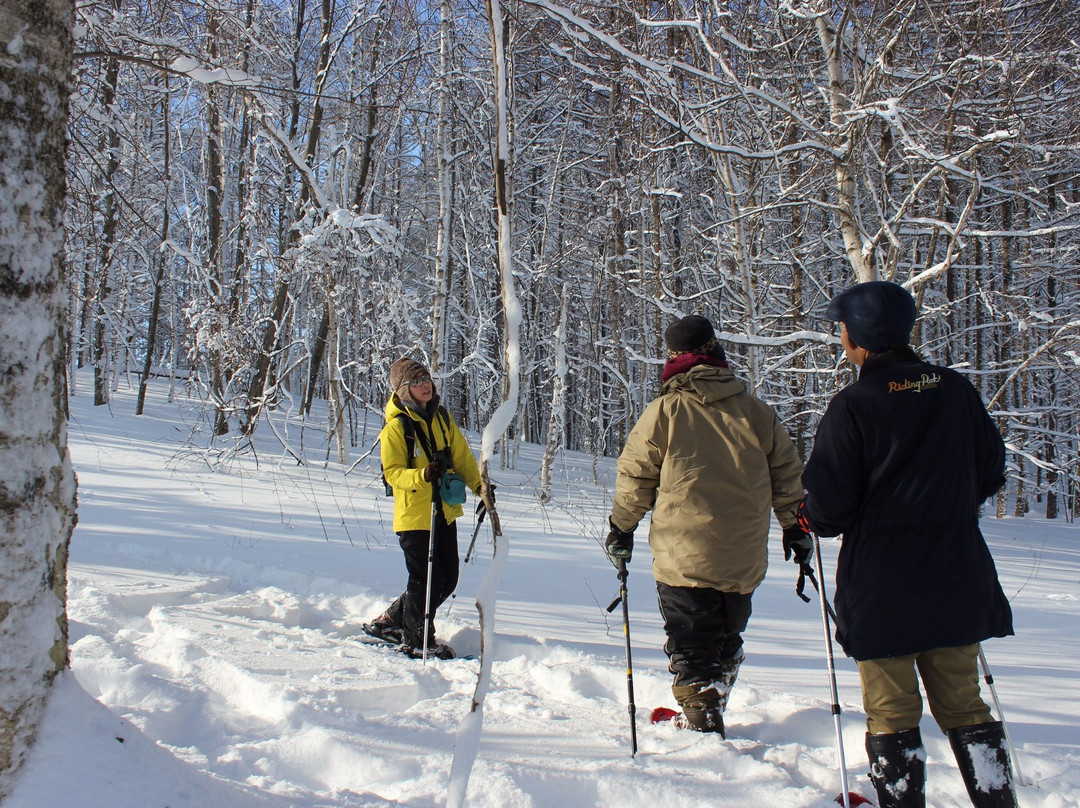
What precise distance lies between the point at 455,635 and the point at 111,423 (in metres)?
12.0

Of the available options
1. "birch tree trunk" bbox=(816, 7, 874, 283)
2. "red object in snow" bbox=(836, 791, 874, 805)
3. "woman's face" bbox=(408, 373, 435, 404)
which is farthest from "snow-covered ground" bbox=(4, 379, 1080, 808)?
"birch tree trunk" bbox=(816, 7, 874, 283)

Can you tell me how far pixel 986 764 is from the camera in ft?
6.84

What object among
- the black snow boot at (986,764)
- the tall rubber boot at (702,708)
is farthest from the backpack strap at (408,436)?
the black snow boot at (986,764)

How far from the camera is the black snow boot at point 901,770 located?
2109mm

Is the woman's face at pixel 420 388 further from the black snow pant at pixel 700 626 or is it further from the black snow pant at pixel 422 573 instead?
the black snow pant at pixel 700 626

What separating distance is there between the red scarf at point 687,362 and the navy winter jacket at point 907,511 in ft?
2.57

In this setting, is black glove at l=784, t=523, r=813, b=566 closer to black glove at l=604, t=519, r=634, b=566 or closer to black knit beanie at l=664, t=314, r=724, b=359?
black glove at l=604, t=519, r=634, b=566

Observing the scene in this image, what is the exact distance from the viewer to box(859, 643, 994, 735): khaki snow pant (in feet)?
7.02

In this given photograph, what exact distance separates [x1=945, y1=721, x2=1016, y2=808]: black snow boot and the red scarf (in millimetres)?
1569

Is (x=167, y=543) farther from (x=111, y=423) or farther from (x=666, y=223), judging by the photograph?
(x=666, y=223)

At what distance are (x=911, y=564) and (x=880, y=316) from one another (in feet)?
2.64

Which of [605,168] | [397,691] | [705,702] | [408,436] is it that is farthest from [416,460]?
[605,168]

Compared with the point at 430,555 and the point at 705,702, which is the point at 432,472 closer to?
the point at 430,555

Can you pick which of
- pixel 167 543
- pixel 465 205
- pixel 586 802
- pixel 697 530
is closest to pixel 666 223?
pixel 465 205
